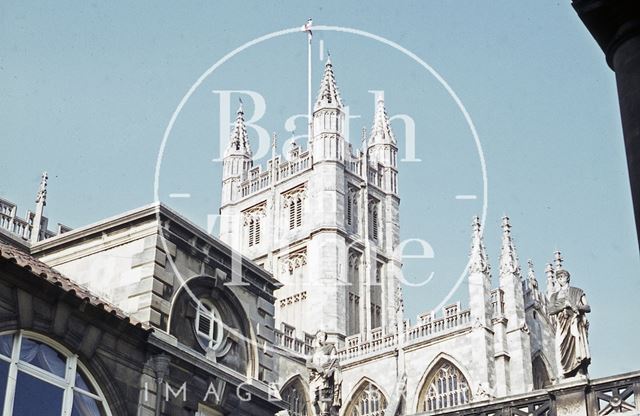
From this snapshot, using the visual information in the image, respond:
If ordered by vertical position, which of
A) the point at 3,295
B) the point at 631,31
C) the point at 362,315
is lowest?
the point at 631,31

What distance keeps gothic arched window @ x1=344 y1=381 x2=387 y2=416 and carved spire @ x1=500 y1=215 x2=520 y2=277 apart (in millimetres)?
9132

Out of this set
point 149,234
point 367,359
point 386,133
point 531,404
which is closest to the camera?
point 531,404

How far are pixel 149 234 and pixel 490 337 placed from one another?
30.2m

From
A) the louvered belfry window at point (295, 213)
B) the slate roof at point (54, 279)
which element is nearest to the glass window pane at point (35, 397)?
the slate roof at point (54, 279)

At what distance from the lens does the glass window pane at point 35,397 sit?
612 inches

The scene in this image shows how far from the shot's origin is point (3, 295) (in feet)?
51.6

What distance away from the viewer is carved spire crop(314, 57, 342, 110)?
66.7 meters

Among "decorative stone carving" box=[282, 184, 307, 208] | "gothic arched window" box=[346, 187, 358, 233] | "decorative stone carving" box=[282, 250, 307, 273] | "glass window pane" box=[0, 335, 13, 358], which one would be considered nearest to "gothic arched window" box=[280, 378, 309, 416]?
"decorative stone carving" box=[282, 250, 307, 273]

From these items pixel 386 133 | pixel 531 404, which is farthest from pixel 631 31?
pixel 386 133

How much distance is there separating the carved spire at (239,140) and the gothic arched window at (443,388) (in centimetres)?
3032

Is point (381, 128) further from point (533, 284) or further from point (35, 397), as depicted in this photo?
point (35, 397)

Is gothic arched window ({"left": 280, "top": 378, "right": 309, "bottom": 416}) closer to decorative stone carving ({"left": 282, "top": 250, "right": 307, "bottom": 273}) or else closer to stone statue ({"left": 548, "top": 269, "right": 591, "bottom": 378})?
decorative stone carving ({"left": 282, "top": 250, "right": 307, "bottom": 273})

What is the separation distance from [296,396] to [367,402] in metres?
3.95

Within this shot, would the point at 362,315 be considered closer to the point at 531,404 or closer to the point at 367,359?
the point at 367,359
